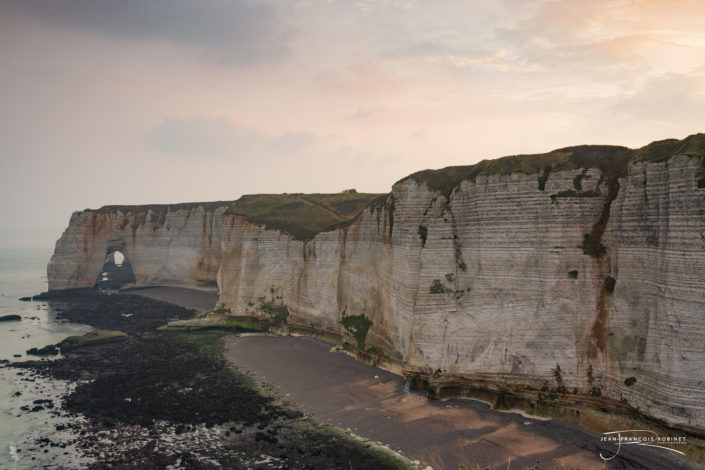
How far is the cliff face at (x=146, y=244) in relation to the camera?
58.7 m

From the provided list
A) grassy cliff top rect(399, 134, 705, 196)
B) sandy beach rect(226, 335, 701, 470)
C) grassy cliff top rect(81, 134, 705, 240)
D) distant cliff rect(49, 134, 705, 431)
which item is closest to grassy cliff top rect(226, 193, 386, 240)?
grassy cliff top rect(81, 134, 705, 240)

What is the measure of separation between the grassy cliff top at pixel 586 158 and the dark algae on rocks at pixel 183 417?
48.1ft

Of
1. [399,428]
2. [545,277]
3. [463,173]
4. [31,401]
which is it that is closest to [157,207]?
[31,401]

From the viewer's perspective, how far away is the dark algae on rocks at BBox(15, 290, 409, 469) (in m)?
17.8

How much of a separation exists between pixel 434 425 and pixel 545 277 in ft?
27.5

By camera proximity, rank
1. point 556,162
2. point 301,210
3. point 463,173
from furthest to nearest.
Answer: point 301,210, point 463,173, point 556,162

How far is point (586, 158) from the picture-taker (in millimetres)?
21422

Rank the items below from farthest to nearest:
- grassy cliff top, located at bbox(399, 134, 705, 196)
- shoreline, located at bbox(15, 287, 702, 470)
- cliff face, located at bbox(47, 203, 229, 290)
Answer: cliff face, located at bbox(47, 203, 229, 290) < grassy cliff top, located at bbox(399, 134, 705, 196) < shoreline, located at bbox(15, 287, 702, 470)

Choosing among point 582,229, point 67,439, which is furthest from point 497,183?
point 67,439

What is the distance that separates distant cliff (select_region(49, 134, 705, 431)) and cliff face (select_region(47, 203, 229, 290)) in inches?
1222

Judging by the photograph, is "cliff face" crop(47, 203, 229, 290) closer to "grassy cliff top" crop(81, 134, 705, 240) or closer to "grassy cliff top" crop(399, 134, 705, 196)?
"grassy cliff top" crop(81, 134, 705, 240)

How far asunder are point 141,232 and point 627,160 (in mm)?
60262

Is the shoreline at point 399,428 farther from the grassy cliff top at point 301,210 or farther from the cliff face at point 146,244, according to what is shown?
the cliff face at point 146,244

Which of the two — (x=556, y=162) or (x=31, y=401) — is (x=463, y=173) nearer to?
(x=556, y=162)
